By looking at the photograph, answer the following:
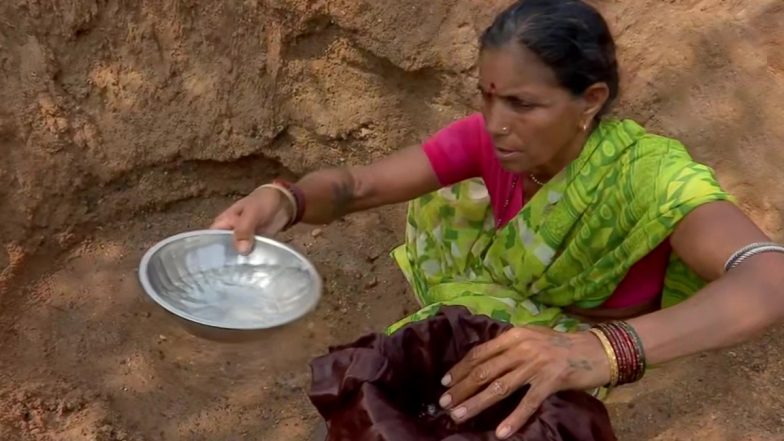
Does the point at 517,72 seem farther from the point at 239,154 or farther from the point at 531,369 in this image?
the point at 239,154

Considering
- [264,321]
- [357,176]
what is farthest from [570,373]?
[357,176]

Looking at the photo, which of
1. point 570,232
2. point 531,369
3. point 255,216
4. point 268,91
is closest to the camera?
point 531,369

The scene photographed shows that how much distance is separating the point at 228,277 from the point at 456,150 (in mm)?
487

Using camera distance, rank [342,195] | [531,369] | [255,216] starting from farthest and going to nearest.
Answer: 1. [342,195]
2. [255,216]
3. [531,369]

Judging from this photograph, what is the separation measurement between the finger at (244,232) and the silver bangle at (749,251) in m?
0.71

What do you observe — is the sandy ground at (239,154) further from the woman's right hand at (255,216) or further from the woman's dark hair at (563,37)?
the woman's dark hair at (563,37)

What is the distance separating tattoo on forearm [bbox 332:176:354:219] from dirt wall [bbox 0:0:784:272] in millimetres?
856

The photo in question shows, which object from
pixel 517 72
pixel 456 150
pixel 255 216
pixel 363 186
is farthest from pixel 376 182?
pixel 517 72

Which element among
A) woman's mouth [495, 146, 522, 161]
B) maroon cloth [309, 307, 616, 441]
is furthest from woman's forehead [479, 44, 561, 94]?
maroon cloth [309, 307, 616, 441]

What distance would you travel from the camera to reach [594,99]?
1500 mm

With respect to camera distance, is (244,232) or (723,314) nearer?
(723,314)

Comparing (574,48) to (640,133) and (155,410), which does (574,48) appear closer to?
(640,133)

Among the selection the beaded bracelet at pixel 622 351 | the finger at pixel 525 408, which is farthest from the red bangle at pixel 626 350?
the finger at pixel 525 408

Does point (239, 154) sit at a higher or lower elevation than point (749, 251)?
lower
